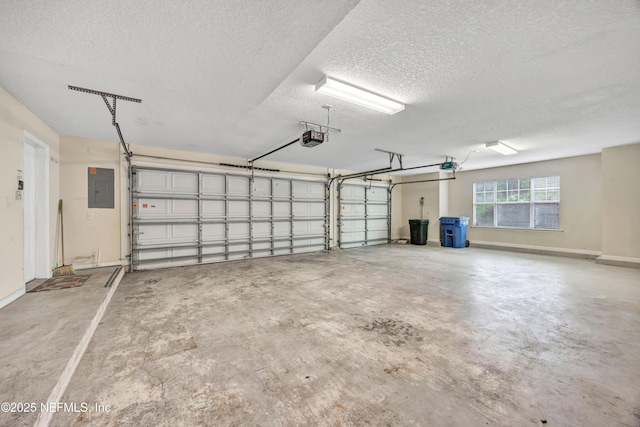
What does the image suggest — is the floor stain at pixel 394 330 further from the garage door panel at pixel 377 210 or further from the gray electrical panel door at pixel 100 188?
the garage door panel at pixel 377 210

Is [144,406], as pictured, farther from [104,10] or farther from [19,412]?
[104,10]

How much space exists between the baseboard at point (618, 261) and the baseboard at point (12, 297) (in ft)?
33.6

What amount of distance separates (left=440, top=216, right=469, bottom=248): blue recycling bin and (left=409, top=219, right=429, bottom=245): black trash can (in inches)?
29.6

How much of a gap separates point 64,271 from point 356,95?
5.43 meters

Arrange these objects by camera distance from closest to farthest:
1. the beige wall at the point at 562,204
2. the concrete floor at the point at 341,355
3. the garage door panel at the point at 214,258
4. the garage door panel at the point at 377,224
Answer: the concrete floor at the point at 341,355 < the garage door panel at the point at 214,258 < the beige wall at the point at 562,204 < the garage door panel at the point at 377,224

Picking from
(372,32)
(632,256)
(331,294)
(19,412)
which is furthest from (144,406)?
(632,256)

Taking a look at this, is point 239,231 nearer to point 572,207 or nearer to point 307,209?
point 307,209

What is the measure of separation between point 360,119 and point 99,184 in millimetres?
5131

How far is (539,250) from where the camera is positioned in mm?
7016

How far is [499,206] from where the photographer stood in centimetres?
791

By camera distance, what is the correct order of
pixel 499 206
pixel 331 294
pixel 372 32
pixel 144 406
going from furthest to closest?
pixel 499 206 → pixel 331 294 → pixel 372 32 → pixel 144 406

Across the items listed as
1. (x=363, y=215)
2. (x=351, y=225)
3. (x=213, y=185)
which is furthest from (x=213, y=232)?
(x=363, y=215)

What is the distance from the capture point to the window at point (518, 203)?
684 centimetres

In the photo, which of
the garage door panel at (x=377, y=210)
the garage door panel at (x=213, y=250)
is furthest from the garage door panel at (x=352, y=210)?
the garage door panel at (x=213, y=250)
